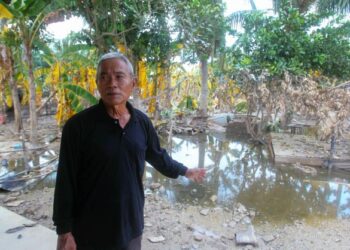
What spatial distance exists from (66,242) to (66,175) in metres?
0.37

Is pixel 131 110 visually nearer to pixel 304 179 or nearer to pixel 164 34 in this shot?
pixel 164 34

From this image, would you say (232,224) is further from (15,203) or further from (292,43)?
(292,43)

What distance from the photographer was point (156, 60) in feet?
26.3

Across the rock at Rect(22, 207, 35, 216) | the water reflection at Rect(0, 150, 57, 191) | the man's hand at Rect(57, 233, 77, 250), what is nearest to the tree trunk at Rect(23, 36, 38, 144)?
the water reflection at Rect(0, 150, 57, 191)

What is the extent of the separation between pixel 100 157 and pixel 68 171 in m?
0.19

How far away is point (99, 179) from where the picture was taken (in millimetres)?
1564

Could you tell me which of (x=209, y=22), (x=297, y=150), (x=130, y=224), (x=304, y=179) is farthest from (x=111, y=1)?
(x=297, y=150)

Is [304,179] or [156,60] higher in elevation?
[156,60]

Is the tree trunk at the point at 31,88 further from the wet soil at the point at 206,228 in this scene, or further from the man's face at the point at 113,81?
the man's face at the point at 113,81

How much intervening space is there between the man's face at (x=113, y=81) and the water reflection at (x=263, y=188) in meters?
3.92

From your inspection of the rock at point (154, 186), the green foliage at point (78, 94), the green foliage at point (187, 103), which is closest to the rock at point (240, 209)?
the rock at point (154, 186)

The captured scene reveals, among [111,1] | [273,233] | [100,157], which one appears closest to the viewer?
[100,157]

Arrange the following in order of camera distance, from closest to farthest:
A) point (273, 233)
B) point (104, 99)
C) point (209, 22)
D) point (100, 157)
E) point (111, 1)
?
point (100, 157), point (104, 99), point (273, 233), point (111, 1), point (209, 22)

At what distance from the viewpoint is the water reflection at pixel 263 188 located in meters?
5.23
